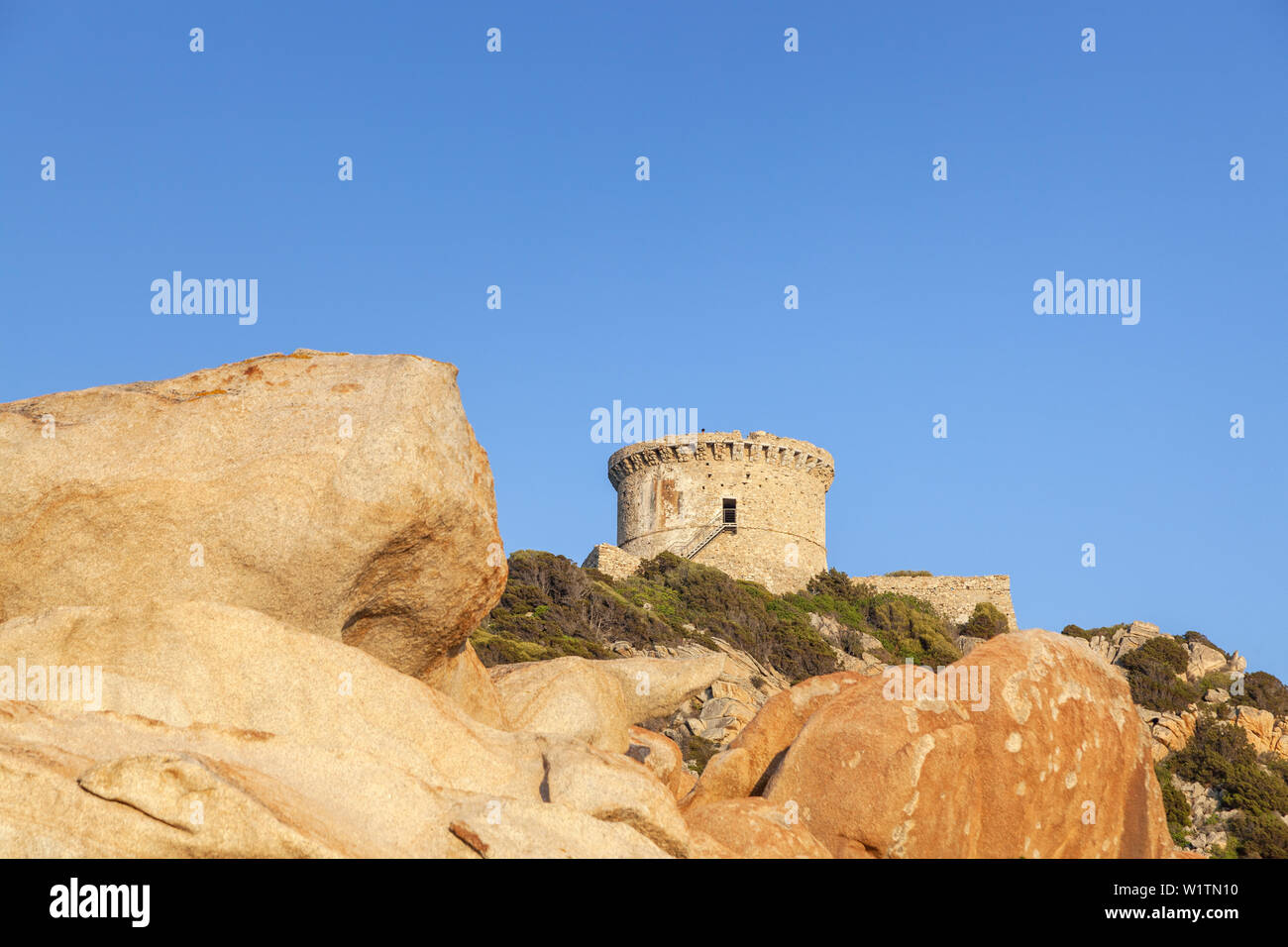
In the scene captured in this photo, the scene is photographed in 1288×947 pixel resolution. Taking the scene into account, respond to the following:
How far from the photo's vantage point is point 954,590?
49.2m

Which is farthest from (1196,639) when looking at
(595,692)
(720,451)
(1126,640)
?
(595,692)

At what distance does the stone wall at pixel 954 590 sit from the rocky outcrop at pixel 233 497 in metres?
44.2

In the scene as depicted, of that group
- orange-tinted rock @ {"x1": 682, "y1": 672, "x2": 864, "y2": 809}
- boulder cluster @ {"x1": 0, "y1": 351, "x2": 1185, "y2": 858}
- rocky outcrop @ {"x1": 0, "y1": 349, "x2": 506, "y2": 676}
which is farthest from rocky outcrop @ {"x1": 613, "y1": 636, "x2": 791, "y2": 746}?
rocky outcrop @ {"x1": 0, "y1": 349, "x2": 506, "y2": 676}

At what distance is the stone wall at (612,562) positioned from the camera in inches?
1772

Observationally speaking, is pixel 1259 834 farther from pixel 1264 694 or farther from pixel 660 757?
pixel 660 757

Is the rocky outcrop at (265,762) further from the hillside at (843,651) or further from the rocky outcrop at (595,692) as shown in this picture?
the hillside at (843,651)

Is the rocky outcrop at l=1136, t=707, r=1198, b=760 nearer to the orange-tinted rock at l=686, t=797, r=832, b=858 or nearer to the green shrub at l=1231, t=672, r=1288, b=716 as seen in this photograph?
the green shrub at l=1231, t=672, r=1288, b=716

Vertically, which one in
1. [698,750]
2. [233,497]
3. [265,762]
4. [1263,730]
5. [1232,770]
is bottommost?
[1232,770]

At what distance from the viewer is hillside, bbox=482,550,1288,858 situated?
80.3ft

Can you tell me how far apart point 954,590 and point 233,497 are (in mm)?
46037

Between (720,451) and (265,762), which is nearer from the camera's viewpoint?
(265,762)

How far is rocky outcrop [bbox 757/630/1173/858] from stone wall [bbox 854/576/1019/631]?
42.0 metres

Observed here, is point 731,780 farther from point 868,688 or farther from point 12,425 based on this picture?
point 12,425
